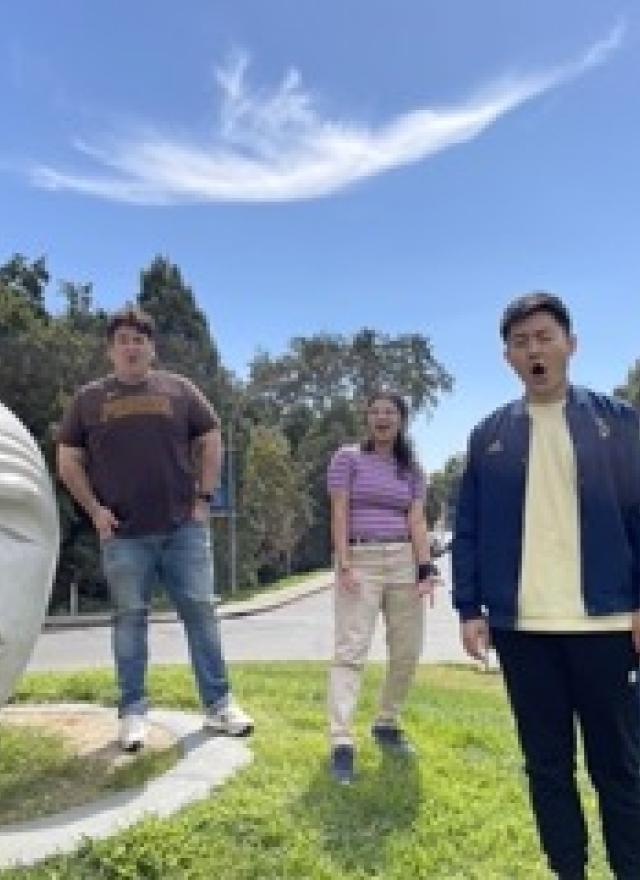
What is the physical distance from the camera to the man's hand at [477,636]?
3.64m

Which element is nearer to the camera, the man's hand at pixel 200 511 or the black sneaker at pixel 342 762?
the black sneaker at pixel 342 762

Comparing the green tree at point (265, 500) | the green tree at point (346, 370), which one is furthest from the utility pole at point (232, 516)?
the green tree at point (346, 370)

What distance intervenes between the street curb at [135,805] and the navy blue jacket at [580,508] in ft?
4.43

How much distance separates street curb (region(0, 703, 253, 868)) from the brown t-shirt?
3.03 feet

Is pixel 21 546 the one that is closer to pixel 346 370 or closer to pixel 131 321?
pixel 131 321

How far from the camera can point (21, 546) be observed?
13.8ft

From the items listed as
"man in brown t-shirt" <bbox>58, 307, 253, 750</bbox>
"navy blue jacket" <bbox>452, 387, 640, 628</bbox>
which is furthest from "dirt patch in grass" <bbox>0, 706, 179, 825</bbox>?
"navy blue jacket" <bbox>452, 387, 640, 628</bbox>

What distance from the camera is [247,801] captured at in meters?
4.40

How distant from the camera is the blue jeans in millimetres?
5270

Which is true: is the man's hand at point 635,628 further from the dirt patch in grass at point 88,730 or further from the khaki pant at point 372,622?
the dirt patch in grass at point 88,730

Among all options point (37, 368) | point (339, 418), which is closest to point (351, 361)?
point (339, 418)

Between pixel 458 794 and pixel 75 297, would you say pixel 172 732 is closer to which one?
pixel 458 794

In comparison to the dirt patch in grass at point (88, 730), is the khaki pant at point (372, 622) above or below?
above

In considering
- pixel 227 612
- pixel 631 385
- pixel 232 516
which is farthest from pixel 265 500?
pixel 631 385
